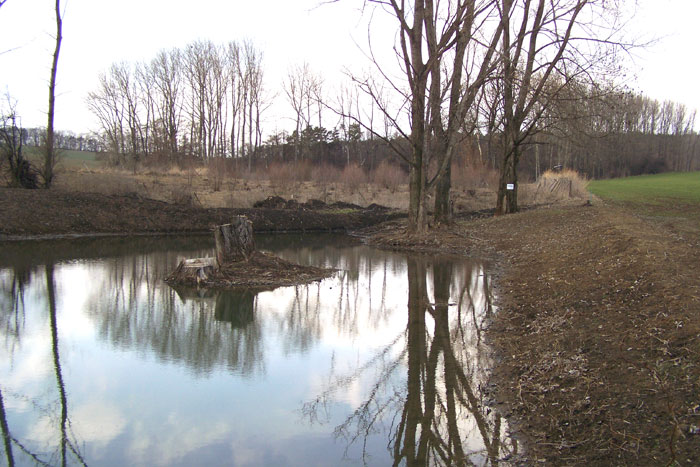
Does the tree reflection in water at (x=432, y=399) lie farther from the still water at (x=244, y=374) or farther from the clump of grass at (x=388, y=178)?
the clump of grass at (x=388, y=178)

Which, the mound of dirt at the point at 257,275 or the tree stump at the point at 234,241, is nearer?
the mound of dirt at the point at 257,275

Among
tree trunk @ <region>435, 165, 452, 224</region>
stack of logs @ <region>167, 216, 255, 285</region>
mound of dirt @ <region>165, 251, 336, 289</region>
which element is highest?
tree trunk @ <region>435, 165, 452, 224</region>

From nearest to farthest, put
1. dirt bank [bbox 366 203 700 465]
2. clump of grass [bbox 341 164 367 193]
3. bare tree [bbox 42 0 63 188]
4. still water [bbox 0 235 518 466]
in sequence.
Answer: dirt bank [bbox 366 203 700 465] → still water [bbox 0 235 518 466] → bare tree [bbox 42 0 63 188] → clump of grass [bbox 341 164 367 193]

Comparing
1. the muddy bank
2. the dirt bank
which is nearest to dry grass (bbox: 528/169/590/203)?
the muddy bank

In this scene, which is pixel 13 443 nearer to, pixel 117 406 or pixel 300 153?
pixel 117 406

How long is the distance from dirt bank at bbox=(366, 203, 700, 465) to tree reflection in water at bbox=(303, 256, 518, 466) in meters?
0.26

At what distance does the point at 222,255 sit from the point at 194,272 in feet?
2.97

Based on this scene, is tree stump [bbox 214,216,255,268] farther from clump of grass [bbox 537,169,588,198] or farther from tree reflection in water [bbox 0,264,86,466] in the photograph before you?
clump of grass [bbox 537,169,588,198]

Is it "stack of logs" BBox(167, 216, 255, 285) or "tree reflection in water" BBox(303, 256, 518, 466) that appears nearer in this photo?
Result: "tree reflection in water" BBox(303, 256, 518, 466)

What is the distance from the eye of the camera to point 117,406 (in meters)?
5.09

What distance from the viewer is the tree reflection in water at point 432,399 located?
439 centimetres

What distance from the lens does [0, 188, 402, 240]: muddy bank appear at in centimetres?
1959

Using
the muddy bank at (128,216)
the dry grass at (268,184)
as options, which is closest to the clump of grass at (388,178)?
the dry grass at (268,184)

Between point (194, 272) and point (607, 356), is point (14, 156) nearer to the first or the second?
point (194, 272)
